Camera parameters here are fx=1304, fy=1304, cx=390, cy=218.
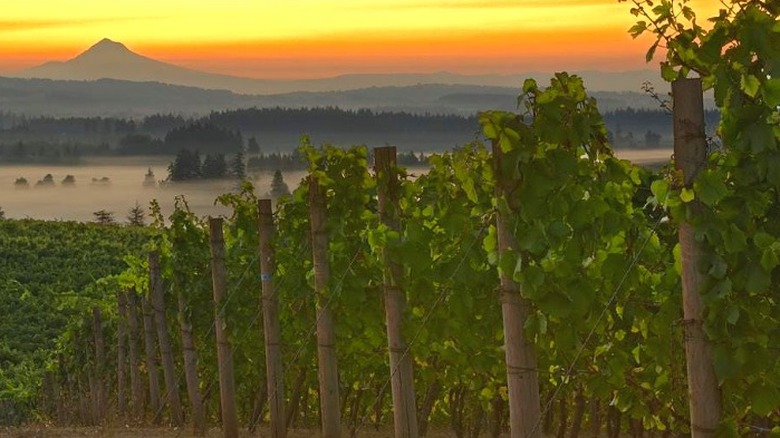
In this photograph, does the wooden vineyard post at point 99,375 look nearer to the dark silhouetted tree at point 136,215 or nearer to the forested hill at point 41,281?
the forested hill at point 41,281

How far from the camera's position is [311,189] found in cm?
1041

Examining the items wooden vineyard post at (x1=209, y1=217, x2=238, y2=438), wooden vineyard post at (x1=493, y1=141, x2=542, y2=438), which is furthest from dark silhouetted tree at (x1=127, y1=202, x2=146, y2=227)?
wooden vineyard post at (x1=493, y1=141, x2=542, y2=438)

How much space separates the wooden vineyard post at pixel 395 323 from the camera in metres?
8.57

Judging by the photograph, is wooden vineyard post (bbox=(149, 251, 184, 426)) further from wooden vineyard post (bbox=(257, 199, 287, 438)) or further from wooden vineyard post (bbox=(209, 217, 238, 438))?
wooden vineyard post (bbox=(257, 199, 287, 438))

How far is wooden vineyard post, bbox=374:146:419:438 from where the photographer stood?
8.57 metres

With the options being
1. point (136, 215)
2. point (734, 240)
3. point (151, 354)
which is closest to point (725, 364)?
point (734, 240)

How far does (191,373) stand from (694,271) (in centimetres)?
913

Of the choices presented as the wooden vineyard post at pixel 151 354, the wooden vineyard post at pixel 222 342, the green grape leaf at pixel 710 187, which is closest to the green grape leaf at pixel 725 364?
the green grape leaf at pixel 710 187

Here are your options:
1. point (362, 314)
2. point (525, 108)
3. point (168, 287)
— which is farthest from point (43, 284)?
point (525, 108)

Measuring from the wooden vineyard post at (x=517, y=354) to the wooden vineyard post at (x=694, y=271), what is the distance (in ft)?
3.71

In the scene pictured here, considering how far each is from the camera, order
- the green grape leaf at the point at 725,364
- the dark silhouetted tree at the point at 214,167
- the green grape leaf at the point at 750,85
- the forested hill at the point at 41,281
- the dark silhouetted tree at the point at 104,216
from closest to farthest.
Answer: the green grape leaf at the point at 750,85
the green grape leaf at the point at 725,364
the forested hill at the point at 41,281
the dark silhouetted tree at the point at 104,216
the dark silhouetted tree at the point at 214,167

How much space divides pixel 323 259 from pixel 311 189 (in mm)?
591

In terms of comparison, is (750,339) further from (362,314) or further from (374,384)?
(374,384)

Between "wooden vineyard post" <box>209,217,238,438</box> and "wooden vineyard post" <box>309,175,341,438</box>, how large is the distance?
2.33 m
